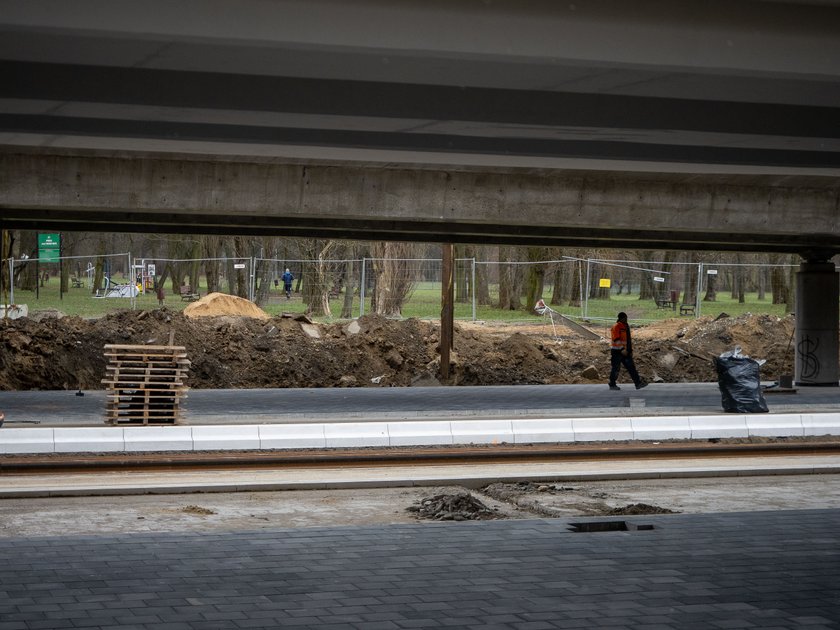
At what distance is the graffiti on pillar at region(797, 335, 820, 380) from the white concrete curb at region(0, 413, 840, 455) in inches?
389

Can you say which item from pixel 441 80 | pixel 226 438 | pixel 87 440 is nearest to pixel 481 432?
pixel 226 438

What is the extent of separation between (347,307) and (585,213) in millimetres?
23395

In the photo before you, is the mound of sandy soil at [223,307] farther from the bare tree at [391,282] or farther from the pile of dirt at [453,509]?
the pile of dirt at [453,509]

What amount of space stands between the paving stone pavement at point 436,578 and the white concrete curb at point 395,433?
651cm

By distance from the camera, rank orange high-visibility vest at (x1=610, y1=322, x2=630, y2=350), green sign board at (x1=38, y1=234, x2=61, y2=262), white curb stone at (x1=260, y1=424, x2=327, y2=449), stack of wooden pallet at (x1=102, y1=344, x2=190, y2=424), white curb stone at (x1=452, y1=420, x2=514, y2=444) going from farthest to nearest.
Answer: green sign board at (x1=38, y1=234, x2=61, y2=262)
orange high-visibility vest at (x1=610, y1=322, x2=630, y2=350)
stack of wooden pallet at (x1=102, y1=344, x2=190, y2=424)
white curb stone at (x1=452, y1=420, x2=514, y2=444)
white curb stone at (x1=260, y1=424, x2=327, y2=449)

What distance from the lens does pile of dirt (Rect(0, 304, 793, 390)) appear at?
3022 centimetres

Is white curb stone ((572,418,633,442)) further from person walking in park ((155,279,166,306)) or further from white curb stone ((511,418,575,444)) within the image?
person walking in park ((155,279,166,306))

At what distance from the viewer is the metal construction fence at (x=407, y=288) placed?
42500 mm

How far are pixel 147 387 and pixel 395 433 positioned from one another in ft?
14.4

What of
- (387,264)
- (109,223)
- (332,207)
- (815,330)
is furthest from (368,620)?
(387,264)

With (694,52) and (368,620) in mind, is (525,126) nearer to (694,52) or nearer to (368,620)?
(694,52)

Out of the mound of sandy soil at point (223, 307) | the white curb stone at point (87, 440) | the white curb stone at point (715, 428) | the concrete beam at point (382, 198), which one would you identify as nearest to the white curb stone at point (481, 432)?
the white curb stone at point (715, 428)

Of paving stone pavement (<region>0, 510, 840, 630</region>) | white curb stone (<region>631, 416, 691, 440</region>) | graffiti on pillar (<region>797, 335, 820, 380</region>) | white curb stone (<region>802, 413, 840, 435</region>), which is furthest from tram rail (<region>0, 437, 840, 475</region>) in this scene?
graffiti on pillar (<region>797, 335, 820, 380</region>)

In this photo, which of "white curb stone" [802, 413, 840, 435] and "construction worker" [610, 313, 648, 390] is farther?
"construction worker" [610, 313, 648, 390]
